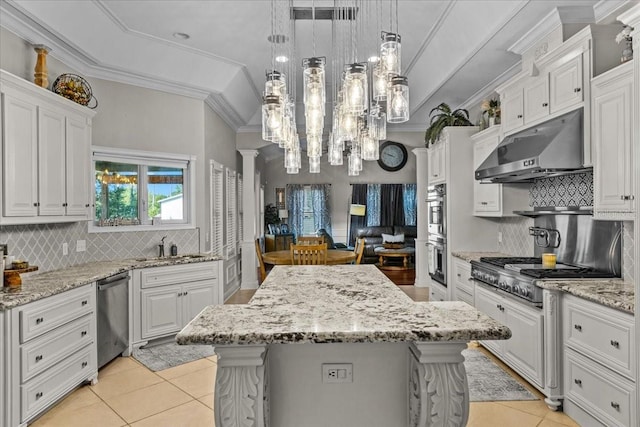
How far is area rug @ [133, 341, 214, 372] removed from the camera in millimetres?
3811

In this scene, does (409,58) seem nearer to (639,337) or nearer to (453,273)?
(453,273)

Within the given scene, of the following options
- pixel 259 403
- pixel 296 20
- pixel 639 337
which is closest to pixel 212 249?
pixel 296 20

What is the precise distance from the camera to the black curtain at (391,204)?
10680 millimetres

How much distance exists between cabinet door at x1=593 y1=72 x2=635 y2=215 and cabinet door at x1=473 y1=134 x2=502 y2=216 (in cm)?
157

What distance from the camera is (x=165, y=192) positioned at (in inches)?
197

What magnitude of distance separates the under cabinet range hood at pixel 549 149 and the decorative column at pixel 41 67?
3922 mm

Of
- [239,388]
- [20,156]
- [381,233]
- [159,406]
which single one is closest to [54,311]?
[159,406]

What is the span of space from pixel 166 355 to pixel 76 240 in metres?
1.43

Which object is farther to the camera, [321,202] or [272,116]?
[321,202]

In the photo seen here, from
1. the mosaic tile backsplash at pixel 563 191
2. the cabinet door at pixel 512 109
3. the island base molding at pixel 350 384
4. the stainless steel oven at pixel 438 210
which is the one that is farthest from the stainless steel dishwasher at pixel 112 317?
the mosaic tile backsplash at pixel 563 191

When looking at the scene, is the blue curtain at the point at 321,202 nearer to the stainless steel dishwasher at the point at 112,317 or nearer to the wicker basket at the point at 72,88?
the stainless steel dishwasher at the point at 112,317

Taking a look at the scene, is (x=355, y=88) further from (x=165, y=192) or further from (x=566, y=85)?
(x=165, y=192)

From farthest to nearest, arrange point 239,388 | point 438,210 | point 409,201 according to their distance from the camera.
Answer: point 409,201, point 438,210, point 239,388

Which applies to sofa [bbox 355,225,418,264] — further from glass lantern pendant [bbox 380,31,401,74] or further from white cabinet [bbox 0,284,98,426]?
glass lantern pendant [bbox 380,31,401,74]
